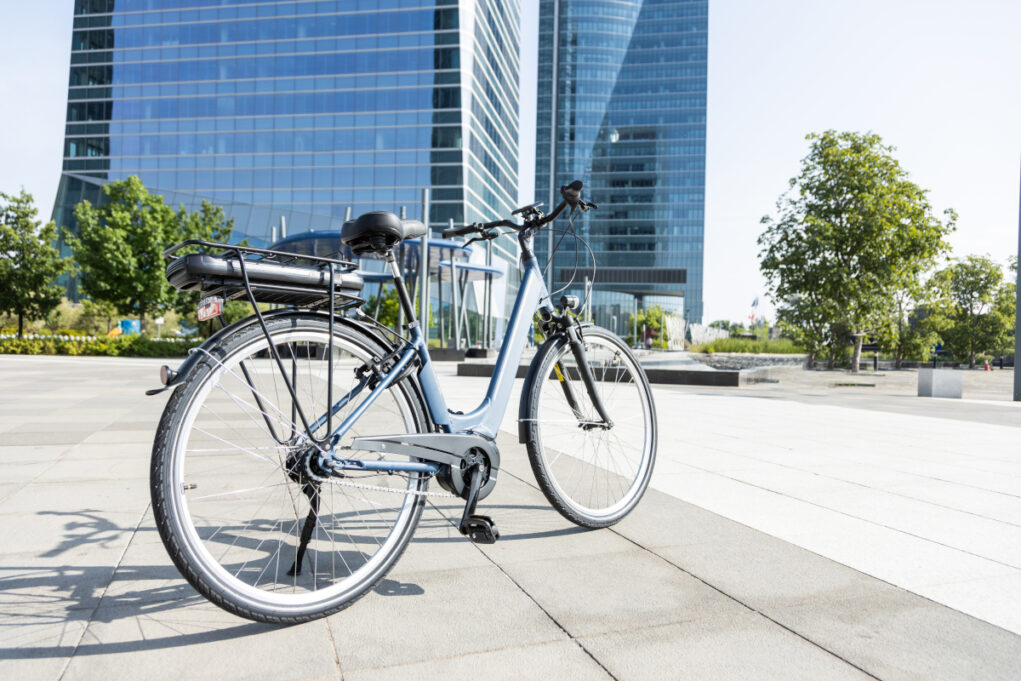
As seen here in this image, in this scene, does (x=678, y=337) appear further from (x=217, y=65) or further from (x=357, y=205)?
(x=217, y=65)

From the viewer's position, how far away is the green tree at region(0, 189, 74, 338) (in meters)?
28.4

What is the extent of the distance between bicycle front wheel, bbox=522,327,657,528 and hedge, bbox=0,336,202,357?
25858mm

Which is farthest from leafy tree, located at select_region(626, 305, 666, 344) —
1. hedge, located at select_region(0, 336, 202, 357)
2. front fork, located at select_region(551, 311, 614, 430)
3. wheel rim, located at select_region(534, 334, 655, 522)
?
front fork, located at select_region(551, 311, 614, 430)

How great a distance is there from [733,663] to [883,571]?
121cm

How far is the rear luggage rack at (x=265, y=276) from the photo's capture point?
Result: 6.37 ft

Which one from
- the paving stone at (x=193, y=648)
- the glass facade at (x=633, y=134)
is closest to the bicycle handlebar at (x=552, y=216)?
the paving stone at (x=193, y=648)

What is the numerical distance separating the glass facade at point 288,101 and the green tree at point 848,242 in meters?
35.4

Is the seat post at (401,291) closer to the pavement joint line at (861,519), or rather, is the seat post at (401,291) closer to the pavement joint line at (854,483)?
the pavement joint line at (861,519)

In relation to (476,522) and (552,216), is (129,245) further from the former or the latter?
(476,522)

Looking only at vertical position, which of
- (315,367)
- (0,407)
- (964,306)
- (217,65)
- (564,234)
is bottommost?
(0,407)

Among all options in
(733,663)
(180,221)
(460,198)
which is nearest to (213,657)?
(733,663)

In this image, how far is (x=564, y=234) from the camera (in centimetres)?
327

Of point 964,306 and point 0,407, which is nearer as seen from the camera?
point 0,407

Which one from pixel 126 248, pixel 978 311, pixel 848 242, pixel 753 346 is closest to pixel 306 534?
pixel 848 242
